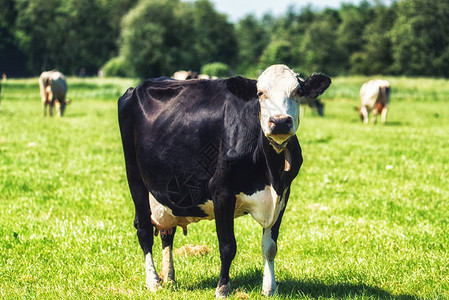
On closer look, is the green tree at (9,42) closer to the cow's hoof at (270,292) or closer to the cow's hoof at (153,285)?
the cow's hoof at (153,285)

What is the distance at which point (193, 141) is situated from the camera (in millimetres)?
4801

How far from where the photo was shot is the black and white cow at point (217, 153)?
4363 mm

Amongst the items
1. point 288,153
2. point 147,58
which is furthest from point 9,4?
point 288,153

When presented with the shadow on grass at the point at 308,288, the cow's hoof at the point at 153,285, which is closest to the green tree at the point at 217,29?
the shadow on grass at the point at 308,288

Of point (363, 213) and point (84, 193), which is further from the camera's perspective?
point (84, 193)

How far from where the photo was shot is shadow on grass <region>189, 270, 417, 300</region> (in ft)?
16.1

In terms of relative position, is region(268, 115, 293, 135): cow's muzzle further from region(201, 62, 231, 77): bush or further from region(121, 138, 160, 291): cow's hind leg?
region(201, 62, 231, 77): bush

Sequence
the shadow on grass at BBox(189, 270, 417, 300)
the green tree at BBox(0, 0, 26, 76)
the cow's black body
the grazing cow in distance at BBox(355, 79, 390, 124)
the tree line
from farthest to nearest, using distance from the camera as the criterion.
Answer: the green tree at BBox(0, 0, 26, 76)
the tree line
the grazing cow in distance at BBox(355, 79, 390, 124)
the shadow on grass at BBox(189, 270, 417, 300)
the cow's black body

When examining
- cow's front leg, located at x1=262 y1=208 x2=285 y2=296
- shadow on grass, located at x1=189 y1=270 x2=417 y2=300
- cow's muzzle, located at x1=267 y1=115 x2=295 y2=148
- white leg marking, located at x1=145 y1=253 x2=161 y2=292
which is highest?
cow's muzzle, located at x1=267 y1=115 x2=295 y2=148

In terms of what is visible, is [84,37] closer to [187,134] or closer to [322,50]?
[322,50]

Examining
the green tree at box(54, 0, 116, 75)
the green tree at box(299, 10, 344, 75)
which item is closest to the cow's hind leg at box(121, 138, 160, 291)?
the green tree at box(54, 0, 116, 75)

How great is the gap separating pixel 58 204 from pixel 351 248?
4.51 meters

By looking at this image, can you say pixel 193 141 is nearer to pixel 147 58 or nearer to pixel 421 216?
pixel 421 216

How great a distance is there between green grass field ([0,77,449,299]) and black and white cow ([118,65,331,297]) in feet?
1.90
